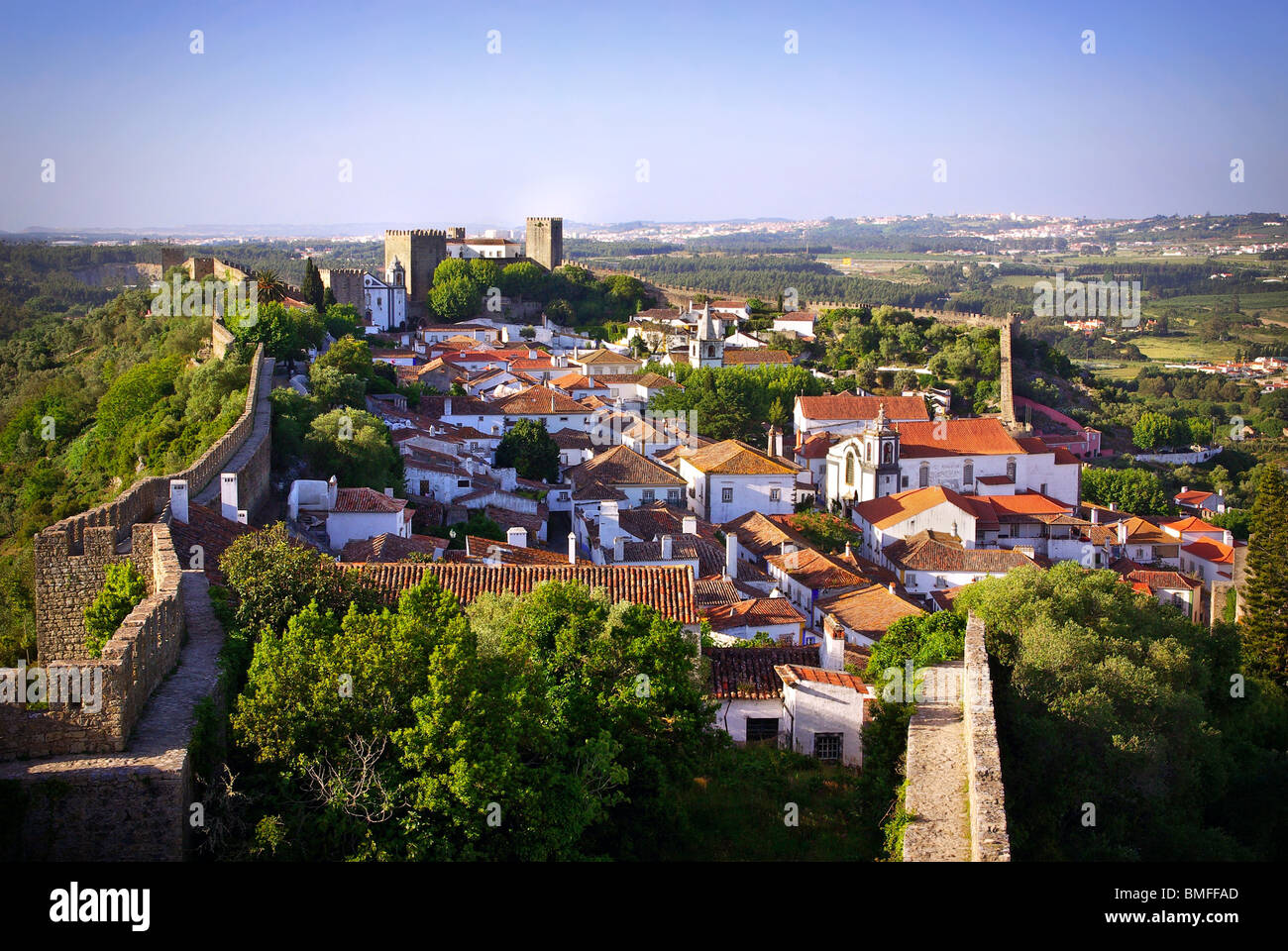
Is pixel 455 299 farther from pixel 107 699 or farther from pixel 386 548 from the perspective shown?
pixel 107 699

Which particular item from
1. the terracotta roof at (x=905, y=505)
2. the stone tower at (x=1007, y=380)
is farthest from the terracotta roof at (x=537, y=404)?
the stone tower at (x=1007, y=380)

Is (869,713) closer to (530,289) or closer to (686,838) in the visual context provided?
(686,838)

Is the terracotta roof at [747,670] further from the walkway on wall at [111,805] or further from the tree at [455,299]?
the tree at [455,299]

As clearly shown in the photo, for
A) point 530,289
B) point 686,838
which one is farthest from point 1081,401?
point 686,838

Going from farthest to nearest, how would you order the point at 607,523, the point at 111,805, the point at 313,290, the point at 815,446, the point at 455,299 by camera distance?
the point at 455,299
the point at 313,290
the point at 815,446
the point at 607,523
the point at 111,805

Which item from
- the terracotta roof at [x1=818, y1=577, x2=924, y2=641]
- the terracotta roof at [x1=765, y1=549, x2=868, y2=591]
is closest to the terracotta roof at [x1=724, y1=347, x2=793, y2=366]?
the terracotta roof at [x1=765, y1=549, x2=868, y2=591]
